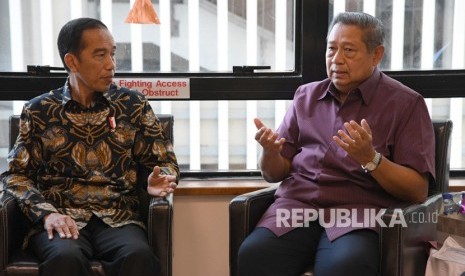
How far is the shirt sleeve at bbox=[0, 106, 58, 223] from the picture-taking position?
2.68 metres

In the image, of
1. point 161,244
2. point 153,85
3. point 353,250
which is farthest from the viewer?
point 153,85

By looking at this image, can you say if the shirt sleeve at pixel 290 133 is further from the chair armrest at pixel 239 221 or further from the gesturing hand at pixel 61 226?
the gesturing hand at pixel 61 226

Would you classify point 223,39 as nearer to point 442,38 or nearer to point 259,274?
point 442,38

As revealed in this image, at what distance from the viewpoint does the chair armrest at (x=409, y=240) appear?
2395 millimetres

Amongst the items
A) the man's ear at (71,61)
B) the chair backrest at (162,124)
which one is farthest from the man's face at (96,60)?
the chair backrest at (162,124)

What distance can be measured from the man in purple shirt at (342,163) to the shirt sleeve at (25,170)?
32.9 inches

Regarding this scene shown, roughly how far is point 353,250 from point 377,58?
2.67 feet

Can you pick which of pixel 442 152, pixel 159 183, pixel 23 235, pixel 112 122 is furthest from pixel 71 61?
pixel 442 152

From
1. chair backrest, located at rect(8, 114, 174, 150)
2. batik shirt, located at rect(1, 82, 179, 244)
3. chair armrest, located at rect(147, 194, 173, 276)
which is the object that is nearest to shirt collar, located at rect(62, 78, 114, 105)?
batik shirt, located at rect(1, 82, 179, 244)

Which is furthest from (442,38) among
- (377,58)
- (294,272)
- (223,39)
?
(294,272)

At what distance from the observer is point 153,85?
333cm

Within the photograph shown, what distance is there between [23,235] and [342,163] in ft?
4.24

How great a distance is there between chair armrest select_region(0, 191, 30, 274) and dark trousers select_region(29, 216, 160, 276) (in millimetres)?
78

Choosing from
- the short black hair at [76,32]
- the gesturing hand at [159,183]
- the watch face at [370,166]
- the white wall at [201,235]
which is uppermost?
the short black hair at [76,32]
